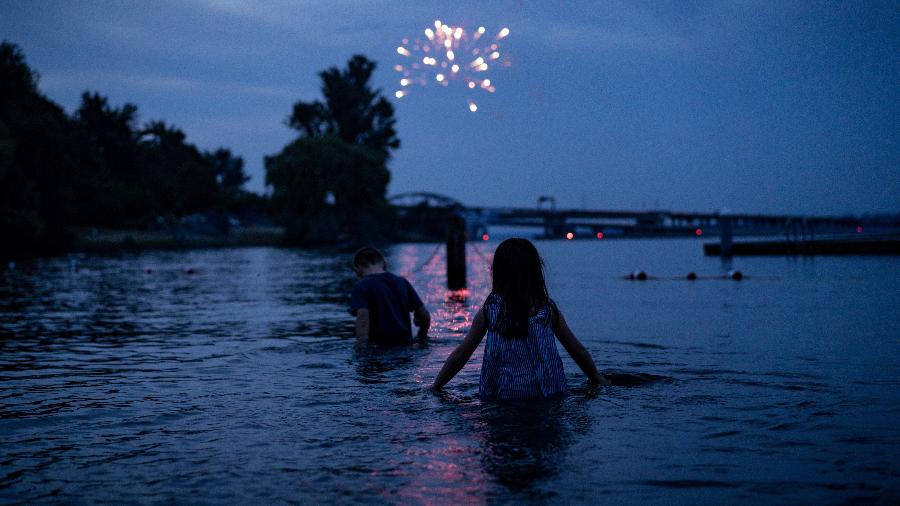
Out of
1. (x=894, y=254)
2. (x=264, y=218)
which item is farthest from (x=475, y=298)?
(x=264, y=218)

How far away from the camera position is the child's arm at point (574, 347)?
282 inches

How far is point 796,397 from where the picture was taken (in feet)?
27.3

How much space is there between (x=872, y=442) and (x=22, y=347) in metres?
11.8

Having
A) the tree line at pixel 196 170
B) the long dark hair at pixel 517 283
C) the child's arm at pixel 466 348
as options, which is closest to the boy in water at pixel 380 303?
the child's arm at pixel 466 348

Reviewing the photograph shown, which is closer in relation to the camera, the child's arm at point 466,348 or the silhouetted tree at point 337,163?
the child's arm at point 466,348

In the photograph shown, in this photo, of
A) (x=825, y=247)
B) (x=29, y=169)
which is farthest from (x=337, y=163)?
(x=825, y=247)

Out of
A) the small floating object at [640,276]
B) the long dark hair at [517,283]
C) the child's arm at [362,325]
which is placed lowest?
the small floating object at [640,276]

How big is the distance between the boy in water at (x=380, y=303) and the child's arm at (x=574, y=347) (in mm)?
3503

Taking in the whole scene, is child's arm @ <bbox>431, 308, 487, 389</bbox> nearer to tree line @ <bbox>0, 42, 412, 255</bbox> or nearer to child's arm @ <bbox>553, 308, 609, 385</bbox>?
child's arm @ <bbox>553, 308, 609, 385</bbox>

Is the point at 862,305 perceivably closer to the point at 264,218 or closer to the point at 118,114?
the point at 118,114

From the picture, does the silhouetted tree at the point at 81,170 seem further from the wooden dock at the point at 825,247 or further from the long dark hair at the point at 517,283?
the long dark hair at the point at 517,283

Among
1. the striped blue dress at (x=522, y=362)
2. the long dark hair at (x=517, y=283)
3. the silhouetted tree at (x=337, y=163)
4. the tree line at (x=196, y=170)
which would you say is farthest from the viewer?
the silhouetted tree at (x=337, y=163)

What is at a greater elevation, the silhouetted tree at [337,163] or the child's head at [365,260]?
the silhouetted tree at [337,163]

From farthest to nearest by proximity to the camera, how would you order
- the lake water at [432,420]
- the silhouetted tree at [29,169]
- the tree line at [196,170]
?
the tree line at [196,170] → the silhouetted tree at [29,169] → the lake water at [432,420]
